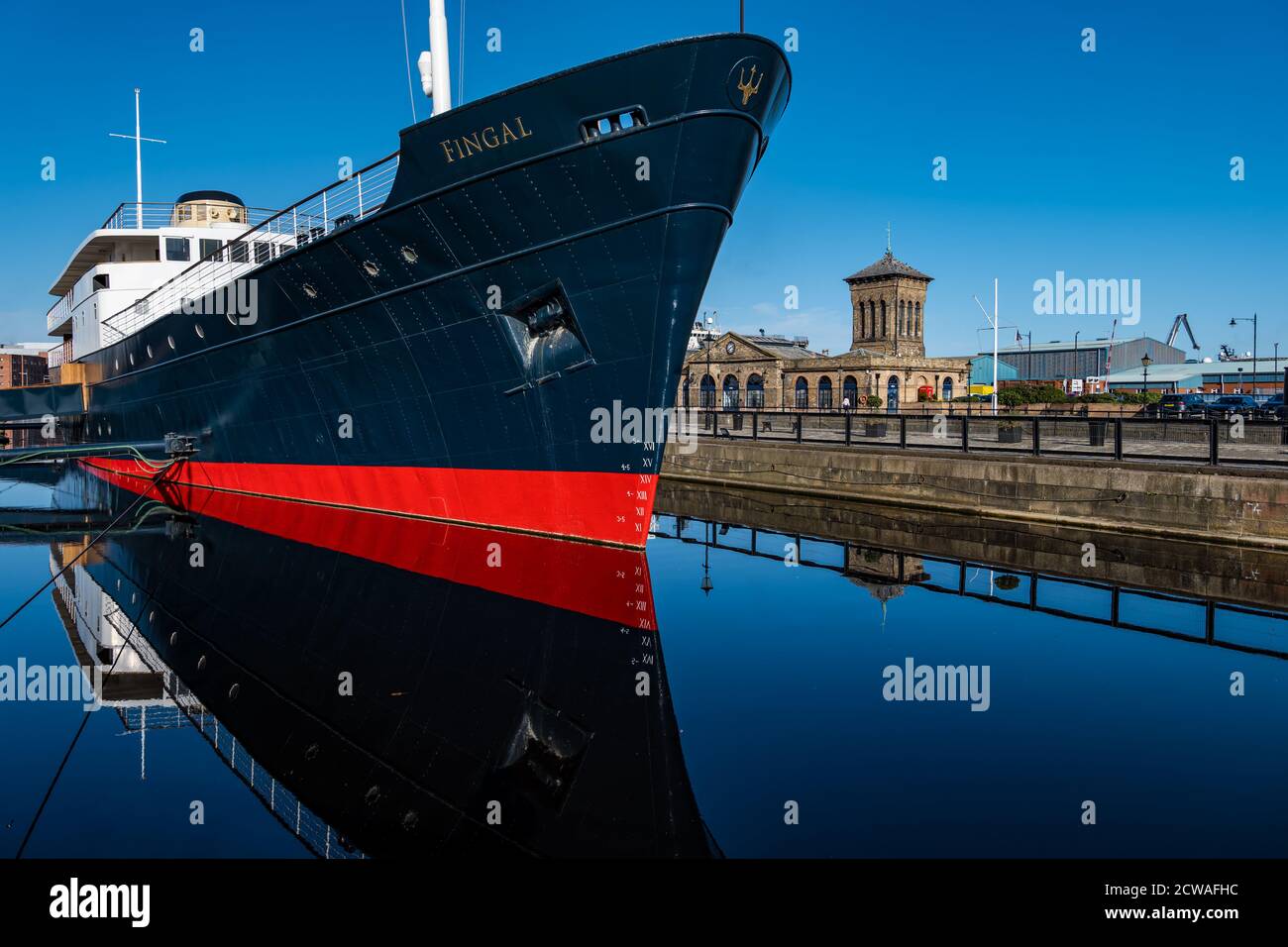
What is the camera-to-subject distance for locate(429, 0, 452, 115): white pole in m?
11.8

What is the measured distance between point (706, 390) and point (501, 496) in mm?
58580

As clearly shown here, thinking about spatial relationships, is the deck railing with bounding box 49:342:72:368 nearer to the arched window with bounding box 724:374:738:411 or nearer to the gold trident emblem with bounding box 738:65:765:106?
the gold trident emblem with bounding box 738:65:765:106

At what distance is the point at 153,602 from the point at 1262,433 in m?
21.9

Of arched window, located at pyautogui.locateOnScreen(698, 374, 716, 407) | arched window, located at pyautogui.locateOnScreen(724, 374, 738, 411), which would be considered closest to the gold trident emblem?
arched window, located at pyautogui.locateOnScreen(724, 374, 738, 411)

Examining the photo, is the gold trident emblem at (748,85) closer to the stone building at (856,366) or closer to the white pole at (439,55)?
the white pole at (439,55)

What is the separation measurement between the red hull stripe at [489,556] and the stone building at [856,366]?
166 ft

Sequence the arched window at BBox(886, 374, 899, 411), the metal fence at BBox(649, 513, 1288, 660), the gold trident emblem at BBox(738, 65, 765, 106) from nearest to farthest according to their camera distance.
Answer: the metal fence at BBox(649, 513, 1288, 660) → the gold trident emblem at BBox(738, 65, 765, 106) → the arched window at BBox(886, 374, 899, 411)

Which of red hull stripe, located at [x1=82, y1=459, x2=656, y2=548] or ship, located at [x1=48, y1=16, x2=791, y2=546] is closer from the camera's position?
ship, located at [x1=48, y1=16, x2=791, y2=546]

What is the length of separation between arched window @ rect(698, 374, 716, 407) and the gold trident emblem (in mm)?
58532

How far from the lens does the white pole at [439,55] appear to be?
38.6ft

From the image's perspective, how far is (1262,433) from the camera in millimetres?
20000
